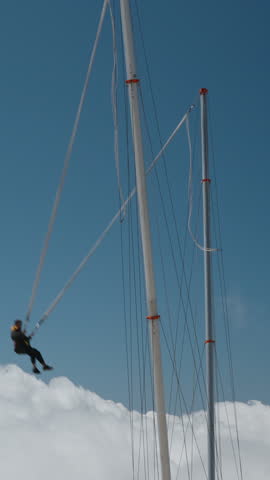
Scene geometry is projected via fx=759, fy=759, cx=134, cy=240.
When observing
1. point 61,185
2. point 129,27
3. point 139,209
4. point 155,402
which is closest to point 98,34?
point 129,27

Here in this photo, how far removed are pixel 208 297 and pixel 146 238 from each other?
34.1 feet

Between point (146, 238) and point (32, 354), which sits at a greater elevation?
point (146, 238)

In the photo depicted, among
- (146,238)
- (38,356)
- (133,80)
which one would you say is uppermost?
(133,80)

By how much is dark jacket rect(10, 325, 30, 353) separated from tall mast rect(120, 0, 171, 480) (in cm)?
414

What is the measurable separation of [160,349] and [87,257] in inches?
170

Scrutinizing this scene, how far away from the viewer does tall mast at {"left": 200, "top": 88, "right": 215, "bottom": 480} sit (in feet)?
85.0

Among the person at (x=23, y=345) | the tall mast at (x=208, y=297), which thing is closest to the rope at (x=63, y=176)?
the person at (x=23, y=345)

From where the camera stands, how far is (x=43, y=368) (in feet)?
69.1

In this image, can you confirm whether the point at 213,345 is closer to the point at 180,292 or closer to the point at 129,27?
the point at 180,292

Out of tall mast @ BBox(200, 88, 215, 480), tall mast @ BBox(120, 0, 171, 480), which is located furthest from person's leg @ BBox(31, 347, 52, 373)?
tall mast @ BBox(200, 88, 215, 480)

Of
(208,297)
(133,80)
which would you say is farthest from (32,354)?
(208,297)

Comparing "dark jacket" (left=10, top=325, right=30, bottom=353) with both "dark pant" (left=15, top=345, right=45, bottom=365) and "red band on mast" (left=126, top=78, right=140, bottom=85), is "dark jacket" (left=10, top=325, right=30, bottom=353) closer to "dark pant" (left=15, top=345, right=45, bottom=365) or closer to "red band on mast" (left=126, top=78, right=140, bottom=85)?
"dark pant" (left=15, top=345, right=45, bottom=365)

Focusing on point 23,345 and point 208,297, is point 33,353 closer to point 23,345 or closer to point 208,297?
point 23,345

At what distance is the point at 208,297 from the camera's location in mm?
28594
